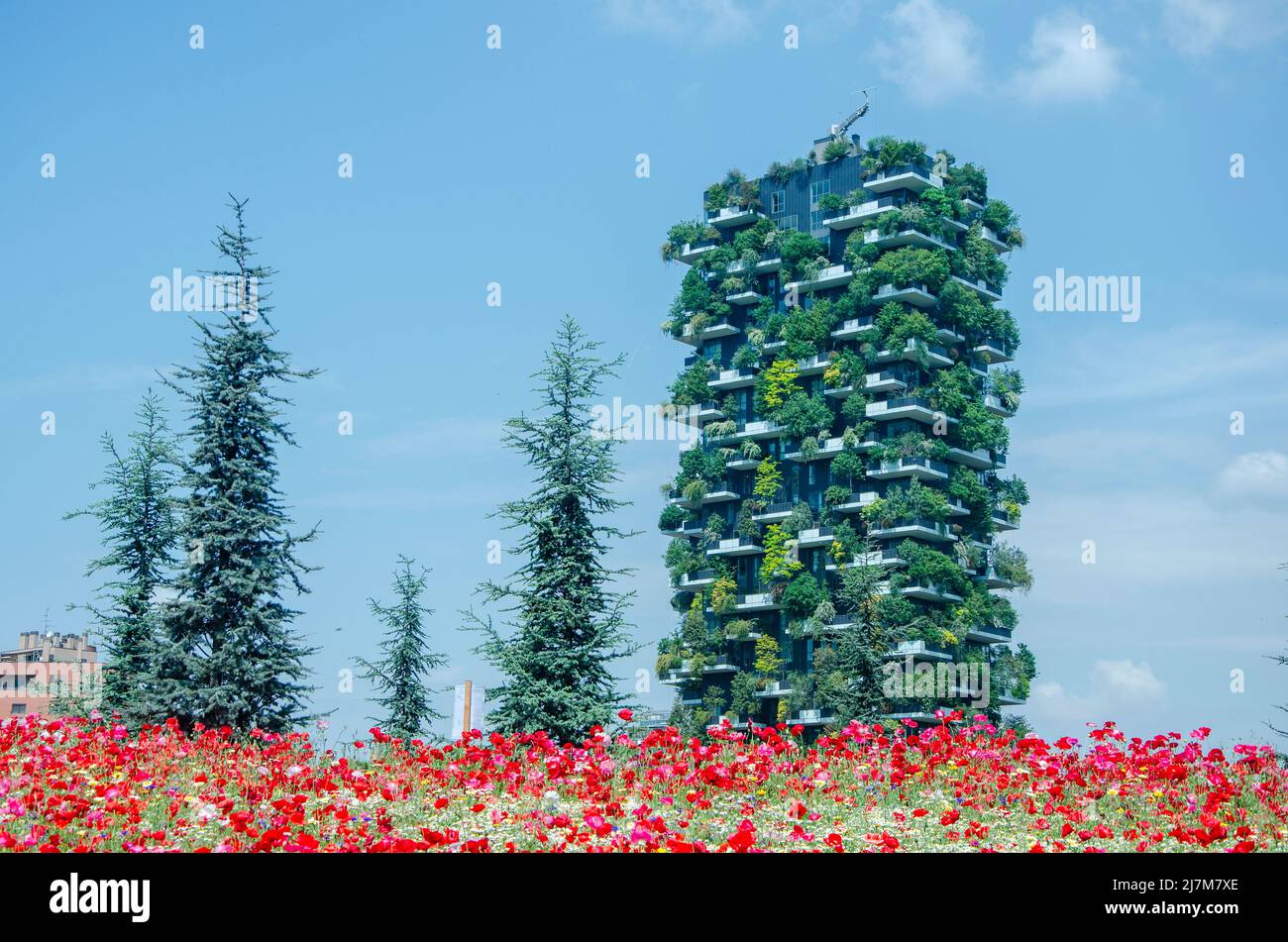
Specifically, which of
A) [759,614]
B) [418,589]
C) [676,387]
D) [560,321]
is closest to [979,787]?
[560,321]

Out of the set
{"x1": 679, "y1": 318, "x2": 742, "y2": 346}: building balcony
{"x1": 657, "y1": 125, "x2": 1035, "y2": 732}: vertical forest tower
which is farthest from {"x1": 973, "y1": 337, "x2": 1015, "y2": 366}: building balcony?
{"x1": 679, "y1": 318, "x2": 742, "y2": 346}: building balcony

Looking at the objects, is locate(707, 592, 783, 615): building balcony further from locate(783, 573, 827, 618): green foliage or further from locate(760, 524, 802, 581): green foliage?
locate(783, 573, 827, 618): green foliage

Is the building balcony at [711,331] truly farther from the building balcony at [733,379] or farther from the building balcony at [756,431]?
the building balcony at [756,431]

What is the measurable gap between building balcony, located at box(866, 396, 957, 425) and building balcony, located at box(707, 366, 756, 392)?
8.84m

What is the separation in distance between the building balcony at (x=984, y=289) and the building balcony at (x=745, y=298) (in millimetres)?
12299

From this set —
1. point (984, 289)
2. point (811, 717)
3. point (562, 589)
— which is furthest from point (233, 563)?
point (984, 289)

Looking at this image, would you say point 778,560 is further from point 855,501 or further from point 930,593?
point 930,593

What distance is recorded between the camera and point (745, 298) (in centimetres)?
9712

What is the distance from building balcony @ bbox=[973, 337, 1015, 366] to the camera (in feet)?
306

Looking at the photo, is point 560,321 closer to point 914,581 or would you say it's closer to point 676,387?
point 914,581

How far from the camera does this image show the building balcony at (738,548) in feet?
303

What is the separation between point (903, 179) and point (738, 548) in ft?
78.4

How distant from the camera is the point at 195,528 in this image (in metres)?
34.5

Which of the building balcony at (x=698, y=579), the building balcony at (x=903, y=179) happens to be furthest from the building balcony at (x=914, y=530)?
the building balcony at (x=903, y=179)
